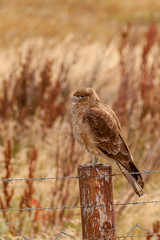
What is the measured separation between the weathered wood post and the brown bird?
27cm

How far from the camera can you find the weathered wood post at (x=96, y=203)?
2215mm

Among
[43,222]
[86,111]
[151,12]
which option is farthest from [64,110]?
[151,12]

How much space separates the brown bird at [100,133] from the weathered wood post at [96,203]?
0.27 metres

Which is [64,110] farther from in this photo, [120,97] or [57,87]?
[120,97]

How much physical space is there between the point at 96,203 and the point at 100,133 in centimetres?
49

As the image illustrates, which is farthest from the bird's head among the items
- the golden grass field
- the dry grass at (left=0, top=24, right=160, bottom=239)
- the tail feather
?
the dry grass at (left=0, top=24, right=160, bottom=239)

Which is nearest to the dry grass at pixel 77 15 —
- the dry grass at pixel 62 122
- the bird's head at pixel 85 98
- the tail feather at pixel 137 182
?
the dry grass at pixel 62 122

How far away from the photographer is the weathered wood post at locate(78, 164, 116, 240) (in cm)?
221

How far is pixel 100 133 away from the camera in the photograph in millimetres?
2564

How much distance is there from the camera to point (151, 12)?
85.5 feet

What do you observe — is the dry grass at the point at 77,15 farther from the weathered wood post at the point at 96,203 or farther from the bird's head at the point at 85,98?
the weathered wood post at the point at 96,203

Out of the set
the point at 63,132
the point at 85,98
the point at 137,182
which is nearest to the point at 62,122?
the point at 63,132

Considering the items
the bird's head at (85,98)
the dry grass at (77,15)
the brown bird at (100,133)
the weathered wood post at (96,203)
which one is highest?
the dry grass at (77,15)

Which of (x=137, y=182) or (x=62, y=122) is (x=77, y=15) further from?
(x=137, y=182)
